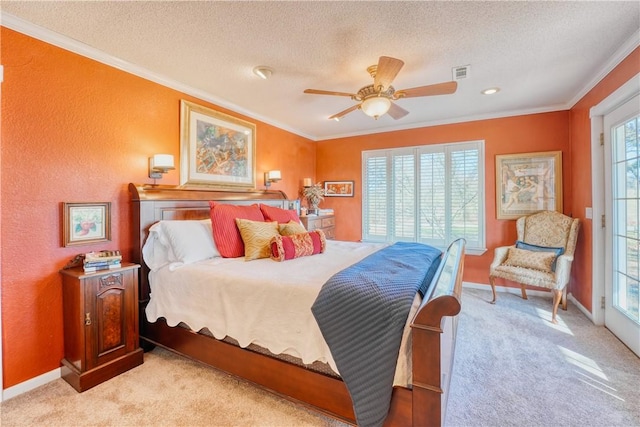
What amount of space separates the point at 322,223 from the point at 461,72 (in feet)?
9.50

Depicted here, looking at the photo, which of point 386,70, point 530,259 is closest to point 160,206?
point 386,70

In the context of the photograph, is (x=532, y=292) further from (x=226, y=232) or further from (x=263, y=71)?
(x=263, y=71)

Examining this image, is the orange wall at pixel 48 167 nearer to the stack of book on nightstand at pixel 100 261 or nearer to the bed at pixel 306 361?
the stack of book on nightstand at pixel 100 261

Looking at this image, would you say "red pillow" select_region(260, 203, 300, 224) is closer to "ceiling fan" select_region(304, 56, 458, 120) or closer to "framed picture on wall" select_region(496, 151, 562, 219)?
"ceiling fan" select_region(304, 56, 458, 120)

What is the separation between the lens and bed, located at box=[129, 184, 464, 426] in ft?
3.99

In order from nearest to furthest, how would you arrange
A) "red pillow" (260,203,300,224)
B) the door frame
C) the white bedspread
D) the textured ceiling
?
the white bedspread, the textured ceiling, the door frame, "red pillow" (260,203,300,224)

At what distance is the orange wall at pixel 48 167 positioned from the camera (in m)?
1.90

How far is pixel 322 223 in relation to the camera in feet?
15.5

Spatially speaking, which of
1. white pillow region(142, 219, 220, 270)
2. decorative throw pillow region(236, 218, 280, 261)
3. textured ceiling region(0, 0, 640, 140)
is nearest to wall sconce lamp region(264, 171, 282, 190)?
textured ceiling region(0, 0, 640, 140)

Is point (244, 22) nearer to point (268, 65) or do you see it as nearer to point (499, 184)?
point (268, 65)

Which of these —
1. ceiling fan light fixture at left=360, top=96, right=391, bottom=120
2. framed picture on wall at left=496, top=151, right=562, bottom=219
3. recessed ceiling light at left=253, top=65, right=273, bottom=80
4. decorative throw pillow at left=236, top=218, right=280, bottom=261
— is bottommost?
decorative throw pillow at left=236, top=218, right=280, bottom=261

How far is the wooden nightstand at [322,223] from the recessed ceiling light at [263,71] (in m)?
2.15

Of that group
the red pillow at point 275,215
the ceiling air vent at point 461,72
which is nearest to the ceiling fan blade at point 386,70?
the ceiling air vent at point 461,72

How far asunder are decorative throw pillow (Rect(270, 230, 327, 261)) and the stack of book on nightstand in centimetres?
122
